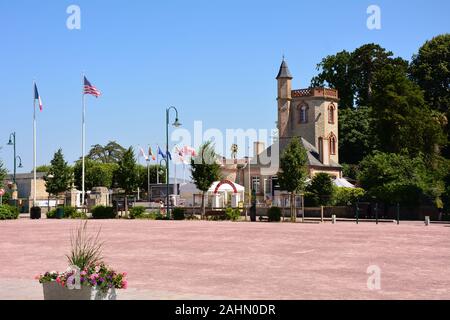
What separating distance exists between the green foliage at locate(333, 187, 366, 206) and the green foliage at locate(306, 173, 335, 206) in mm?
870

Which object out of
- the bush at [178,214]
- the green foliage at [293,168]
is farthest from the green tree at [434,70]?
the bush at [178,214]

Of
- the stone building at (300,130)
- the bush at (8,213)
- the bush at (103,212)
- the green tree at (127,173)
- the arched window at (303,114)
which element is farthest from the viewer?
the arched window at (303,114)

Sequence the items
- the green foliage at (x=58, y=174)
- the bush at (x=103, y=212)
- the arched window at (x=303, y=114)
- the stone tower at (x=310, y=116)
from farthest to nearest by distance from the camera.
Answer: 1. the arched window at (x=303, y=114)
2. the stone tower at (x=310, y=116)
3. the green foliage at (x=58, y=174)
4. the bush at (x=103, y=212)

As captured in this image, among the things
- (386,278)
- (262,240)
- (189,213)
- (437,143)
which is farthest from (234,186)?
(386,278)

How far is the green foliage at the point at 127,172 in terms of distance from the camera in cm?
5116

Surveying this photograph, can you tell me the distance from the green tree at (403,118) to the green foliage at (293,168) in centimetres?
1850

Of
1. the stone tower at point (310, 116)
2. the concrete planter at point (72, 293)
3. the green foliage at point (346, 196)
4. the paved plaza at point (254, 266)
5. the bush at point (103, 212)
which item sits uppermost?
the stone tower at point (310, 116)

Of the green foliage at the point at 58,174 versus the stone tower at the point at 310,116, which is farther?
the stone tower at the point at 310,116

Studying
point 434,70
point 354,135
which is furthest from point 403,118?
point 354,135

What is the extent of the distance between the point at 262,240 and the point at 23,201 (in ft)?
170

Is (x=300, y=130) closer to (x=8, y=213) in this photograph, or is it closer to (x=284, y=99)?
(x=284, y=99)

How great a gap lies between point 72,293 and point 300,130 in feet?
220

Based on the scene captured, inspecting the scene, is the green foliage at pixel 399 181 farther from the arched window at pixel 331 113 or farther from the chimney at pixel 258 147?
the chimney at pixel 258 147

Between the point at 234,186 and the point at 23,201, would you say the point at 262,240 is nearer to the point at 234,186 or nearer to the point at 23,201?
the point at 234,186
